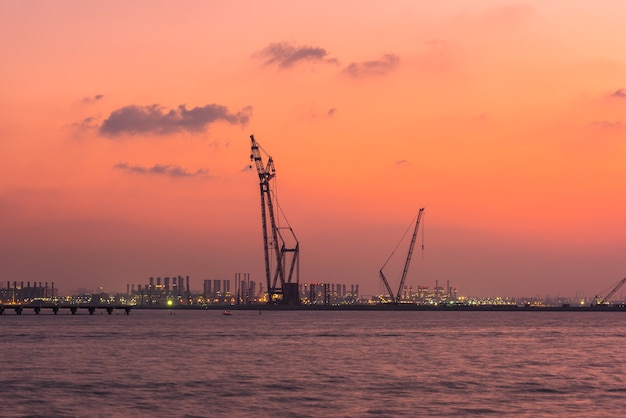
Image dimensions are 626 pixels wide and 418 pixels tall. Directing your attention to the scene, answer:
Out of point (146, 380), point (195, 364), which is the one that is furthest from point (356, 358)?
point (146, 380)

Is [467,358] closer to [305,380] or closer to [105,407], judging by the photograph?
[305,380]

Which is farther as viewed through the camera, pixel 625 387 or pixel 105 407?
pixel 625 387

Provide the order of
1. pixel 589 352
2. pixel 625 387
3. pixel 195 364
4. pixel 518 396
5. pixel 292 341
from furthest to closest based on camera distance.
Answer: pixel 292 341 → pixel 589 352 → pixel 195 364 → pixel 625 387 → pixel 518 396

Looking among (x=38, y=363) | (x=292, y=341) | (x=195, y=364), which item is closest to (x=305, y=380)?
(x=195, y=364)

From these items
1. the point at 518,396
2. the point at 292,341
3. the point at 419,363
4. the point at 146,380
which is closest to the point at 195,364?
the point at 146,380

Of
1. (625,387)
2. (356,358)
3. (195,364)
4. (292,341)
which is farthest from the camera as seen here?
(292,341)

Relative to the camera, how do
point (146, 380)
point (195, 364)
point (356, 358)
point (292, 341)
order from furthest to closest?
1. point (292, 341)
2. point (356, 358)
3. point (195, 364)
4. point (146, 380)

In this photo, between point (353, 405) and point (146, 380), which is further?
point (146, 380)

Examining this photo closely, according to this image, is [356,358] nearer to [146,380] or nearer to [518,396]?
[146,380]

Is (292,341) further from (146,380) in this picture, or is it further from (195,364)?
(146,380)

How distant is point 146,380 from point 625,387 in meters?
37.5

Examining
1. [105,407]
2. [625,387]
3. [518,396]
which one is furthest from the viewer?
[625,387]

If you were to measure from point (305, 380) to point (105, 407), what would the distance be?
21.6m

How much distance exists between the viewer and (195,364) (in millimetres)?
89562
